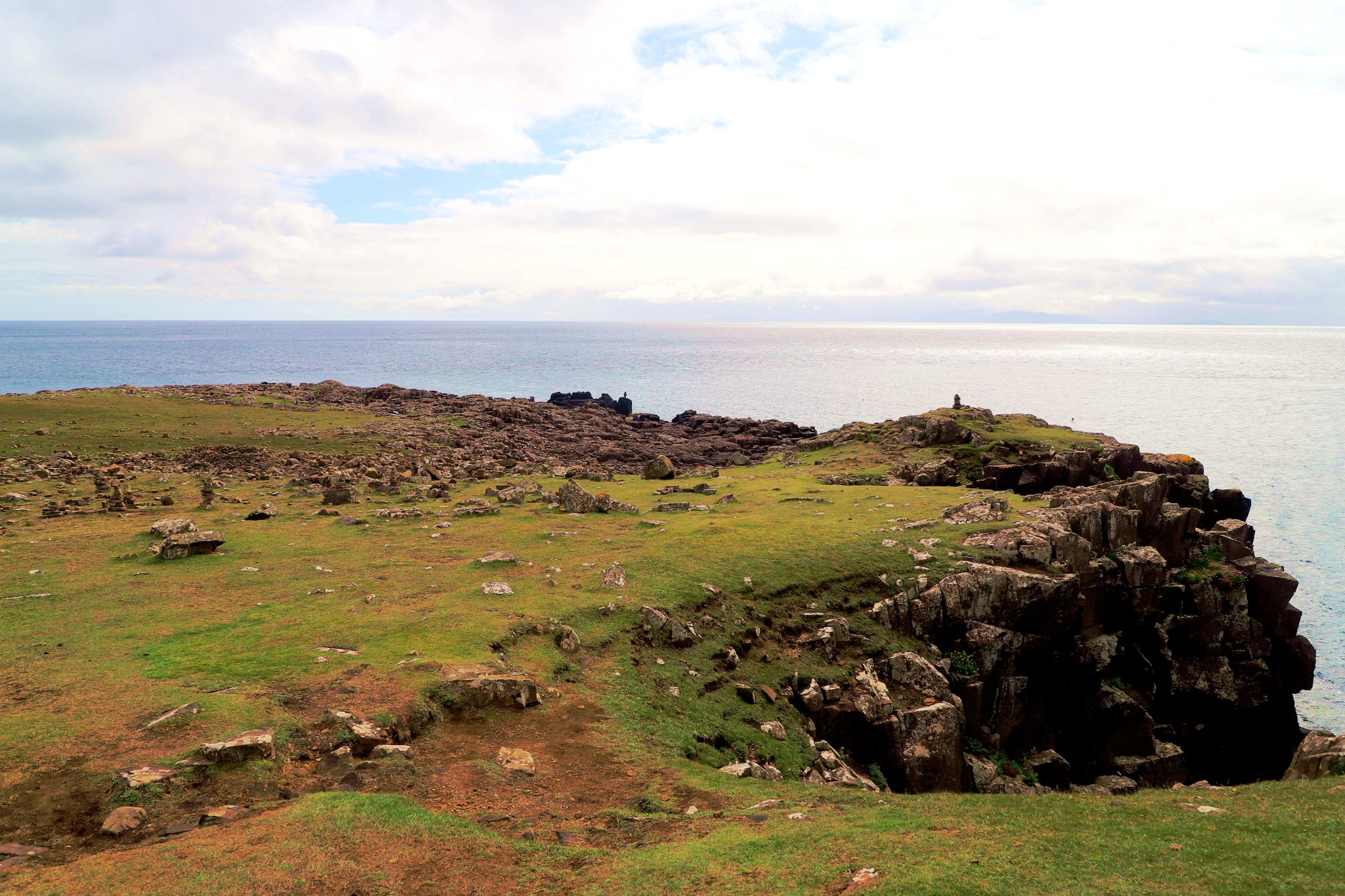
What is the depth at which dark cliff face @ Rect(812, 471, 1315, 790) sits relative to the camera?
90.2 ft

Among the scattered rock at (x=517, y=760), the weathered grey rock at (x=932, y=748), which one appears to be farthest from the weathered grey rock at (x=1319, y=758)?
the scattered rock at (x=517, y=760)

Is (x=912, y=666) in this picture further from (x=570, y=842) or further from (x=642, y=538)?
(x=570, y=842)

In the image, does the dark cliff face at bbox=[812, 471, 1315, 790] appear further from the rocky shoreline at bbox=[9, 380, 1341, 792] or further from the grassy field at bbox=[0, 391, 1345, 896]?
the grassy field at bbox=[0, 391, 1345, 896]

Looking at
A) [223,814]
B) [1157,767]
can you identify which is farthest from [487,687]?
[1157,767]

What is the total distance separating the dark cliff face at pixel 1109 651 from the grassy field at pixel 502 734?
8.02 ft

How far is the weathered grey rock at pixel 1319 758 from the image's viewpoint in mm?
16375

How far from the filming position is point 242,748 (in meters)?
14.5

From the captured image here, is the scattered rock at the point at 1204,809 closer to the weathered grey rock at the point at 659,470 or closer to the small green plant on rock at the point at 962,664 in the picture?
the small green plant on rock at the point at 962,664

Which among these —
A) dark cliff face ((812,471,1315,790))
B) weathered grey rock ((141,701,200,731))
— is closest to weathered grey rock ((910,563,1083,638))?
dark cliff face ((812,471,1315,790))

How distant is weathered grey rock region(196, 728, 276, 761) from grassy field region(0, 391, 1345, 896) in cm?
33

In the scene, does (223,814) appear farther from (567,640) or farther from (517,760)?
(567,640)

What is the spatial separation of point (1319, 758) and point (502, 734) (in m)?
20.1

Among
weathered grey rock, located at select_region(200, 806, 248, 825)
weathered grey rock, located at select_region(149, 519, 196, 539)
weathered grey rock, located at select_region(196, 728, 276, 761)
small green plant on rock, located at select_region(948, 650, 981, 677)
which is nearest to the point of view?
weathered grey rock, located at select_region(200, 806, 248, 825)

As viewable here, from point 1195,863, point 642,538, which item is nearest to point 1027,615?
point 642,538
